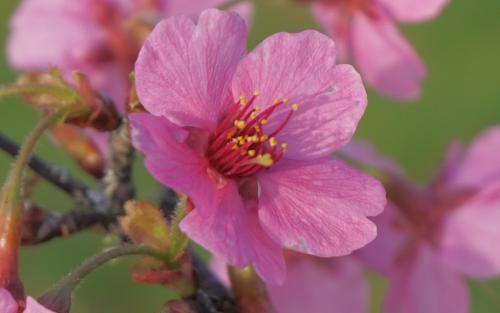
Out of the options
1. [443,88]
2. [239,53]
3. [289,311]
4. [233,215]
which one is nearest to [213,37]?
[239,53]

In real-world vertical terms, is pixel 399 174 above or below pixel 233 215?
below

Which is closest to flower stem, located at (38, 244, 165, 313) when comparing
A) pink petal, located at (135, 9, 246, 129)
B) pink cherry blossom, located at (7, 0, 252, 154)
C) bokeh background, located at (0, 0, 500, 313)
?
pink petal, located at (135, 9, 246, 129)

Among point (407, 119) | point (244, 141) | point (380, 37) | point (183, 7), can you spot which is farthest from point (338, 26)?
point (407, 119)

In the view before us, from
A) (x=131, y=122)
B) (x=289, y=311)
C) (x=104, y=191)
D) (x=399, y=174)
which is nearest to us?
(x=131, y=122)

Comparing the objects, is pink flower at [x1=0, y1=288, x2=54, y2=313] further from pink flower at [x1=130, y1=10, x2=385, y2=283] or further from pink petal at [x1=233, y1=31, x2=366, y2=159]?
pink petal at [x1=233, y1=31, x2=366, y2=159]

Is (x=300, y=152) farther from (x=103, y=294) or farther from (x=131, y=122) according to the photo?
(x=103, y=294)

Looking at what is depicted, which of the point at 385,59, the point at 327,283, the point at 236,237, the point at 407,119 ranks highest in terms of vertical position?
Result: the point at 236,237

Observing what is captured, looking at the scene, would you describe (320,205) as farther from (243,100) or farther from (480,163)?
(480,163)
